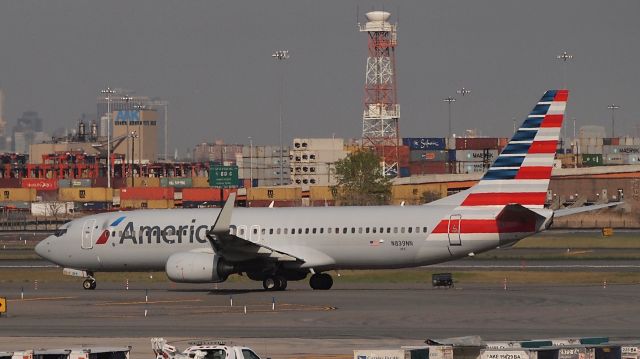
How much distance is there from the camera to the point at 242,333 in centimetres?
3906

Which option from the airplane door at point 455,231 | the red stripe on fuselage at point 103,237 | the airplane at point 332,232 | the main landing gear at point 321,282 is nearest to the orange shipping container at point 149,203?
the airplane at point 332,232

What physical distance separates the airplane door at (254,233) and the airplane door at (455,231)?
901cm

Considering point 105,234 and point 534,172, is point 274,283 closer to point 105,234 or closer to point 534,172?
point 105,234

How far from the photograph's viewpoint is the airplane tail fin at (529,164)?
52.1 metres

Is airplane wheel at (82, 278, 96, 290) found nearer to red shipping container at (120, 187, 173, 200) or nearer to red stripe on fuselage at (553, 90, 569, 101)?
red stripe on fuselage at (553, 90, 569, 101)

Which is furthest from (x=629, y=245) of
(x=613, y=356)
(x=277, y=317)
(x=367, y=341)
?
(x=613, y=356)

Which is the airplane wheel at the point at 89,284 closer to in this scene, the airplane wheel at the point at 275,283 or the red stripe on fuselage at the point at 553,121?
the airplane wheel at the point at 275,283

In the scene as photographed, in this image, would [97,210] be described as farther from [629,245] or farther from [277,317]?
[277,317]

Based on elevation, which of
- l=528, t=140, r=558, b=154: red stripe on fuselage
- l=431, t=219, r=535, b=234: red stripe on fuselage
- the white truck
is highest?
l=528, t=140, r=558, b=154: red stripe on fuselage

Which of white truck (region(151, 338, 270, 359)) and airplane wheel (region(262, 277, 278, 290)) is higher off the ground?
white truck (region(151, 338, 270, 359))

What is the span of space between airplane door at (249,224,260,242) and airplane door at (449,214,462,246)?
9.01m

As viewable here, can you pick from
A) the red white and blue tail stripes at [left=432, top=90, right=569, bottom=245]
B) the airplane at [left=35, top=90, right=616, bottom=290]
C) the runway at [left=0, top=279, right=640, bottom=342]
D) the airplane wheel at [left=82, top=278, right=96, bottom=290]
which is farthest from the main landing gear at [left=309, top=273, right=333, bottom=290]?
the airplane wheel at [left=82, top=278, right=96, bottom=290]

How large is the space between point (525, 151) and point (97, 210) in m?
123

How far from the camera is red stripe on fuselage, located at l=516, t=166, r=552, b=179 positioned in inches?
A: 2051
